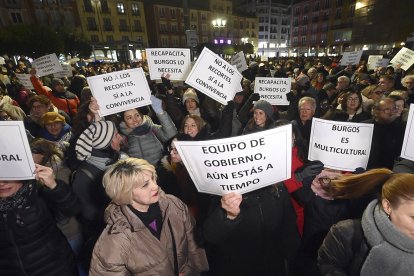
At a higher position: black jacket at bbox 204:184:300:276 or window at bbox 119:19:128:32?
window at bbox 119:19:128:32

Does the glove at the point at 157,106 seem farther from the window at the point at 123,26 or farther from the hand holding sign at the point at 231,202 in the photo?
the window at the point at 123,26

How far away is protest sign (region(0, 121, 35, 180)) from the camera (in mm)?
1967

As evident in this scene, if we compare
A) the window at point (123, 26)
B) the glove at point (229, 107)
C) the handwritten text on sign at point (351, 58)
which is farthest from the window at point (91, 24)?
the glove at point (229, 107)

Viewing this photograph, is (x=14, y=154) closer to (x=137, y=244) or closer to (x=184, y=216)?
(x=137, y=244)

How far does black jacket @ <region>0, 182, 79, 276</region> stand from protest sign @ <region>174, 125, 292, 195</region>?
1.25 metres

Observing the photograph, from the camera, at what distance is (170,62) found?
498 centimetres

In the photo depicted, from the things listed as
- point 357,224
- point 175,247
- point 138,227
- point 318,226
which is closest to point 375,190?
point 357,224

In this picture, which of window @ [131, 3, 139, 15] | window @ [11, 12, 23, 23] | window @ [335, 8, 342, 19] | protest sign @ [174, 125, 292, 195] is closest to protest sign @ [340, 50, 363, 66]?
protest sign @ [174, 125, 292, 195]

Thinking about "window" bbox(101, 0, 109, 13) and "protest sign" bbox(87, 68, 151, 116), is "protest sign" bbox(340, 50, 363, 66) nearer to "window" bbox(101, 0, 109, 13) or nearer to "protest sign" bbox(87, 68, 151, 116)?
"protest sign" bbox(87, 68, 151, 116)

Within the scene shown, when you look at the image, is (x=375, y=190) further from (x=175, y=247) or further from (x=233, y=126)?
(x=233, y=126)

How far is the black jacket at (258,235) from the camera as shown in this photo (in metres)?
2.22

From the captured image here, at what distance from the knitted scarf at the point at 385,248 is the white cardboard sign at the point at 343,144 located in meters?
1.06

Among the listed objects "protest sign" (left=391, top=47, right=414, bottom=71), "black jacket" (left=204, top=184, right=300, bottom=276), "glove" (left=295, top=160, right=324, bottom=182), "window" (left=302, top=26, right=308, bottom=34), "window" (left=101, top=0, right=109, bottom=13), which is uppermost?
"window" (left=101, top=0, right=109, bottom=13)

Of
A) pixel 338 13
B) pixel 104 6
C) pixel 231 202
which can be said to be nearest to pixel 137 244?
pixel 231 202
